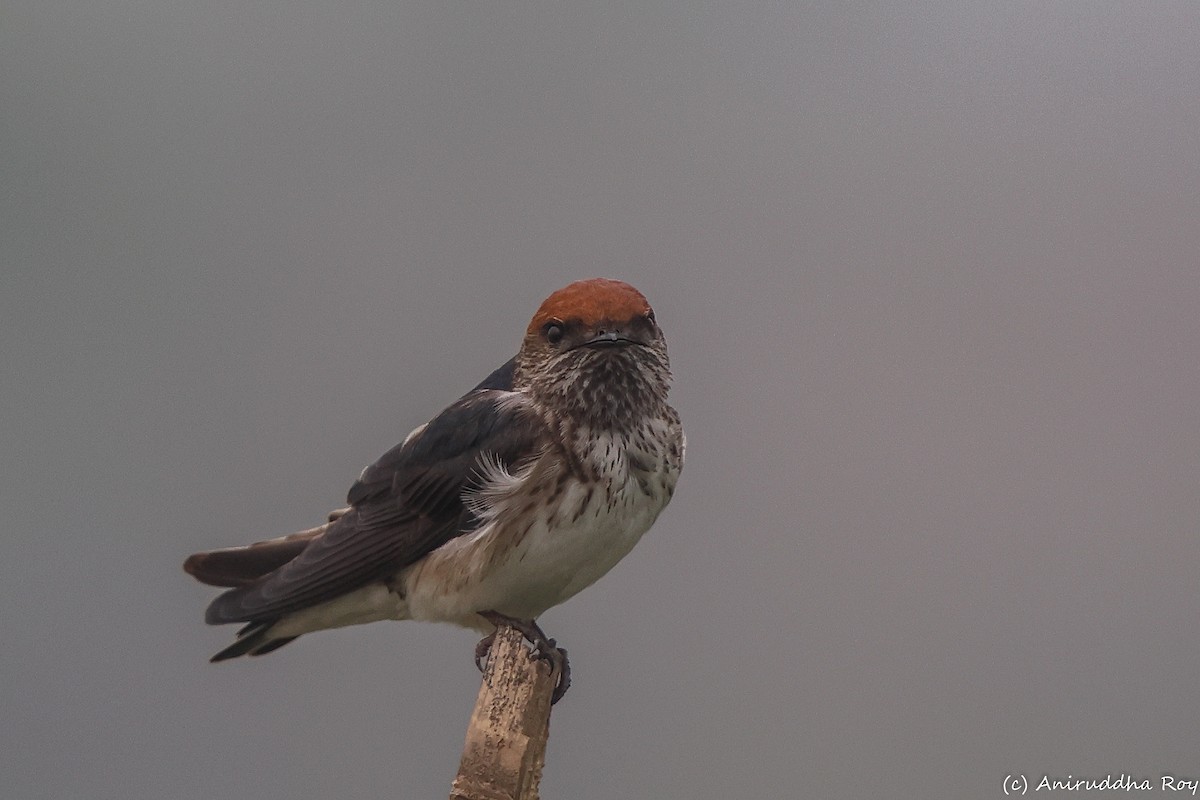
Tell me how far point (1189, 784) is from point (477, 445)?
1842mm

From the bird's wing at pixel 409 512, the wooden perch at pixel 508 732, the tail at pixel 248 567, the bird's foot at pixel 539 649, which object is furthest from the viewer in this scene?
the tail at pixel 248 567

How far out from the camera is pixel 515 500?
2408 millimetres

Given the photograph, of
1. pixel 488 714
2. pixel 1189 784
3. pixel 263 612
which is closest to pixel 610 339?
pixel 488 714

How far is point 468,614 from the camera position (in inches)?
98.5

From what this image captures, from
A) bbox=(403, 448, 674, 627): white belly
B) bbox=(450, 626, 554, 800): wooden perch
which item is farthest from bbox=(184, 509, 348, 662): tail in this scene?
bbox=(450, 626, 554, 800): wooden perch

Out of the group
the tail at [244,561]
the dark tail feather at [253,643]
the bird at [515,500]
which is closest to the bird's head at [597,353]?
the bird at [515,500]

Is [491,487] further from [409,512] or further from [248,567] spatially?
[248,567]

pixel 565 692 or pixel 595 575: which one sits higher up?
pixel 595 575

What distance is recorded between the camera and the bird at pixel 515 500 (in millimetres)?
2402

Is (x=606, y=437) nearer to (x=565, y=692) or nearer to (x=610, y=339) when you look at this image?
(x=610, y=339)

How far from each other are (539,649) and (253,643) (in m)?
0.77

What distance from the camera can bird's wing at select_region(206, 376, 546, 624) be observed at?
8.16 feet

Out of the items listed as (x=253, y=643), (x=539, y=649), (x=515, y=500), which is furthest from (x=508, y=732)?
(x=253, y=643)

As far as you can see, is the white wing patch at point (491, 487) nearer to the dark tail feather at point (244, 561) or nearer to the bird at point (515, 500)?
the bird at point (515, 500)
